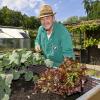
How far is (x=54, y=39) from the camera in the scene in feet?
12.2

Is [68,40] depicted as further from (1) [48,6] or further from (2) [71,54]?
(1) [48,6]

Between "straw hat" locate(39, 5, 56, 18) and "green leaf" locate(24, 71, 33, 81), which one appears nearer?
"green leaf" locate(24, 71, 33, 81)

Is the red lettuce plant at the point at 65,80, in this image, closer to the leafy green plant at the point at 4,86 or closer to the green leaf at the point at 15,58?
the leafy green plant at the point at 4,86

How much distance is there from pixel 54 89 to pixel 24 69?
0.61 m

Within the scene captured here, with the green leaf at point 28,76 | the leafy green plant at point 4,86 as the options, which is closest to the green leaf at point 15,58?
the green leaf at point 28,76

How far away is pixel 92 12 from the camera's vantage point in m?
59.3

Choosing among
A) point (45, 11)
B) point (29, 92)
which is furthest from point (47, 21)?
point (29, 92)

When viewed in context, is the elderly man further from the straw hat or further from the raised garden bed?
the raised garden bed

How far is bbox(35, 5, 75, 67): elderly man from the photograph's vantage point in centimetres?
357

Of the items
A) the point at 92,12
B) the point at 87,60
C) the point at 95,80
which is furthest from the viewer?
the point at 92,12

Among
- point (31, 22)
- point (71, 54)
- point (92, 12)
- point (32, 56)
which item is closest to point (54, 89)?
point (32, 56)

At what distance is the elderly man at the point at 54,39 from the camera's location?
3572 millimetres

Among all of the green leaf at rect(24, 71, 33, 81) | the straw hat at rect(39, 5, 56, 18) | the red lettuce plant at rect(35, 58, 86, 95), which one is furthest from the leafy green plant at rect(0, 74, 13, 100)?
the straw hat at rect(39, 5, 56, 18)

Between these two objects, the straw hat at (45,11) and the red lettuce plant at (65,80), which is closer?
the red lettuce plant at (65,80)
